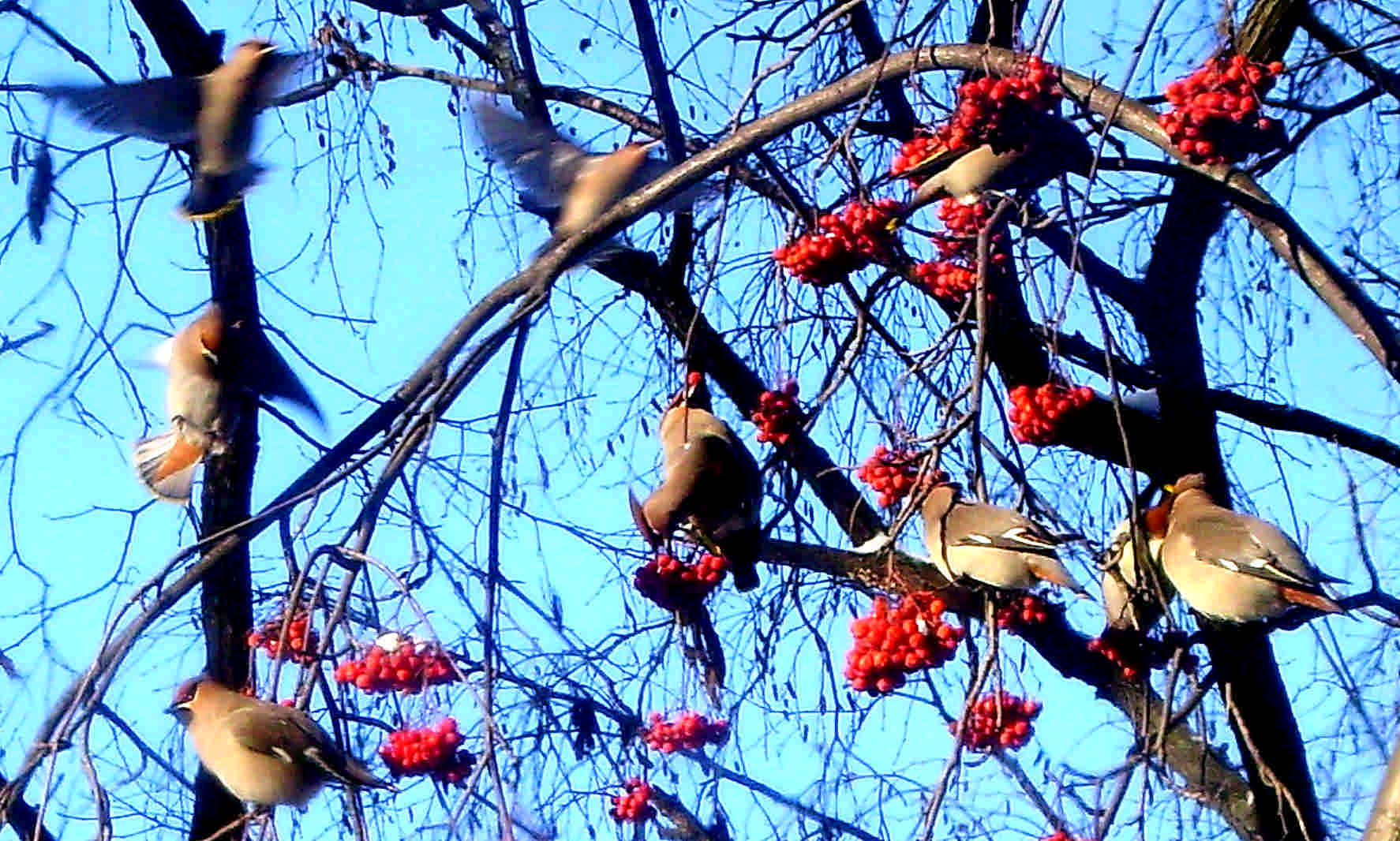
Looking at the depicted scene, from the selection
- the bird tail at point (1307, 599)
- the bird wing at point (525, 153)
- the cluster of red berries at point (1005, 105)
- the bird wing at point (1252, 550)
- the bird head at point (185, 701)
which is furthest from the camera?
the bird wing at point (525, 153)

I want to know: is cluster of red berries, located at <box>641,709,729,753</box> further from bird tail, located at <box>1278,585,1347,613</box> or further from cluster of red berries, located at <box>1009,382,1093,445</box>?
bird tail, located at <box>1278,585,1347,613</box>

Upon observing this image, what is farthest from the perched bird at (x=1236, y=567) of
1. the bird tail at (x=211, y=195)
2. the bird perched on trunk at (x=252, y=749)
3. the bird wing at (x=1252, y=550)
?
the bird tail at (x=211, y=195)

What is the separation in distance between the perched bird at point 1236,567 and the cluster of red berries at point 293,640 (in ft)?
5.39

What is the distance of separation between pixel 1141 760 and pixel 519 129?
2932 millimetres

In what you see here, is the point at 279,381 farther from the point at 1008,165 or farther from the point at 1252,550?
the point at 1252,550

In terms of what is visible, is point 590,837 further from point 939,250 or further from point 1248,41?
point 1248,41

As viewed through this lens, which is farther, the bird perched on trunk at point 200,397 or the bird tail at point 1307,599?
the bird perched on trunk at point 200,397

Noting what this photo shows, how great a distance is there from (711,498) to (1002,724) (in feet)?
2.72

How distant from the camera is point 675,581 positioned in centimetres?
322

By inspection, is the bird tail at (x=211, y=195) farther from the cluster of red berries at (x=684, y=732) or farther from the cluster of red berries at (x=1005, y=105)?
the cluster of red berries at (x=1005, y=105)

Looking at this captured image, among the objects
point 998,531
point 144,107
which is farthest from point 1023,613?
point 144,107

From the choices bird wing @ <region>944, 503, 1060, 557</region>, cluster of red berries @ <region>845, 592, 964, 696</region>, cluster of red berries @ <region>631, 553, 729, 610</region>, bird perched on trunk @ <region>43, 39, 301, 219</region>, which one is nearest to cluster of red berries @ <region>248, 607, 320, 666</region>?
cluster of red berries @ <region>631, 553, 729, 610</region>

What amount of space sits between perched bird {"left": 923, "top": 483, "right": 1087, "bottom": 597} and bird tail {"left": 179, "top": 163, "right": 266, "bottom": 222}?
184cm

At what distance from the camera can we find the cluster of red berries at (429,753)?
2982mm
